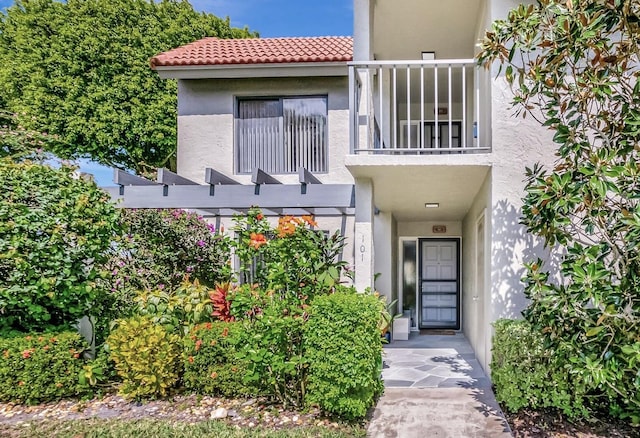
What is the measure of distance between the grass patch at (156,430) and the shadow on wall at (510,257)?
9.71ft

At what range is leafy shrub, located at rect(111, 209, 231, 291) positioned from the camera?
9.60m

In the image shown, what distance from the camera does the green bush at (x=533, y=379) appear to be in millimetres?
5621

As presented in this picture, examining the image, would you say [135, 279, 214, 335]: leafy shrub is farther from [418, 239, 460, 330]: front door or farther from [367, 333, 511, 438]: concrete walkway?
[418, 239, 460, 330]: front door

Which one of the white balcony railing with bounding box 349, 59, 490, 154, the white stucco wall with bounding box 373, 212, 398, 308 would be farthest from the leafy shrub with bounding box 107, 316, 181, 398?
the white stucco wall with bounding box 373, 212, 398, 308

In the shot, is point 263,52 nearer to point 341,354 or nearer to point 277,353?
point 277,353

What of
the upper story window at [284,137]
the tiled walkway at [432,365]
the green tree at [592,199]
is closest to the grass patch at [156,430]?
the tiled walkway at [432,365]

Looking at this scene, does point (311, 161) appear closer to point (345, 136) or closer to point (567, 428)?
point (345, 136)

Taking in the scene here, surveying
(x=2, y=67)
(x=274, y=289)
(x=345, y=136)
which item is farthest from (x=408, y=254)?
(x=2, y=67)

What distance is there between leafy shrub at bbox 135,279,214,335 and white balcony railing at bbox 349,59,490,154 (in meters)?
3.69

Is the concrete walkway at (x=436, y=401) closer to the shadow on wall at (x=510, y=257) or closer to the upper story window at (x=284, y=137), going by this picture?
the shadow on wall at (x=510, y=257)

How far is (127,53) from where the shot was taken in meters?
22.4

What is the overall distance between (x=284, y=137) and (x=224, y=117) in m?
1.81

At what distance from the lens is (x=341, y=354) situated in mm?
5668

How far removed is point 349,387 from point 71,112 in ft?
69.5
